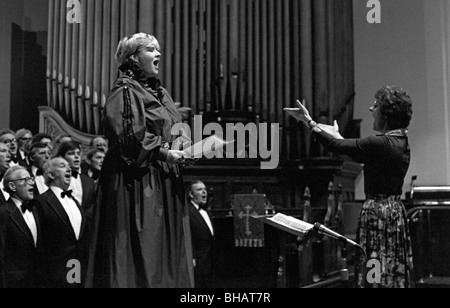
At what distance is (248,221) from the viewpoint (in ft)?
15.0

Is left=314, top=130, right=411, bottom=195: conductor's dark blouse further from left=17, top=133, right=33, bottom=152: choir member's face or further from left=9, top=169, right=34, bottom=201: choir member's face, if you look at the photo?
left=17, top=133, right=33, bottom=152: choir member's face

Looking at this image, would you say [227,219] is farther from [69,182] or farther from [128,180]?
[128,180]

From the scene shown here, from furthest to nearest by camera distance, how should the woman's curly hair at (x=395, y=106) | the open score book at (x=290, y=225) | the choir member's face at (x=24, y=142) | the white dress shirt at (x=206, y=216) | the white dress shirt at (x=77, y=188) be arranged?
the choir member's face at (x=24, y=142), the white dress shirt at (x=206, y=216), the white dress shirt at (x=77, y=188), the woman's curly hair at (x=395, y=106), the open score book at (x=290, y=225)

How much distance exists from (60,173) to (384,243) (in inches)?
77.1

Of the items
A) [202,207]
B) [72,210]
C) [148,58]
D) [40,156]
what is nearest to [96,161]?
[40,156]

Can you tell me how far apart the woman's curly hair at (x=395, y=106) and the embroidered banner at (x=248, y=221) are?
178 cm

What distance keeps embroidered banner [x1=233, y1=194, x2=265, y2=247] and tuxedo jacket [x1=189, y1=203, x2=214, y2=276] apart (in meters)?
0.23

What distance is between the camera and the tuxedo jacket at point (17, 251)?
3729mm

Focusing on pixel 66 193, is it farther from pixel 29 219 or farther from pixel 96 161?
pixel 96 161

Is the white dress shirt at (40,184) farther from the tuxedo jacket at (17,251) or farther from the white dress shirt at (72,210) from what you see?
the tuxedo jacket at (17,251)

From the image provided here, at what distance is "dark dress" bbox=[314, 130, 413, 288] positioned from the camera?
290 centimetres

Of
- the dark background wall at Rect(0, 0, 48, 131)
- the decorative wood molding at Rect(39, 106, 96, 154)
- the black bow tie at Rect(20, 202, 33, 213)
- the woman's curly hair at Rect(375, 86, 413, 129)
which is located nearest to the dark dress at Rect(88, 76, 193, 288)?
the woman's curly hair at Rect(375, 86, 413, 129)

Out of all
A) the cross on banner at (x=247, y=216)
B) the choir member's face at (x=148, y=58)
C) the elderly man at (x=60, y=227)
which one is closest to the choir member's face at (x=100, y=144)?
the elderly man at (x=60, y=227)
